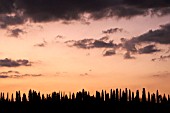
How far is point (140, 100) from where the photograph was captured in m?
62.4

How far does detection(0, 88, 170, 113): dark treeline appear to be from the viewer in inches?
2377

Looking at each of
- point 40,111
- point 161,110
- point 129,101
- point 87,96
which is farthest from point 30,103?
point 161,110

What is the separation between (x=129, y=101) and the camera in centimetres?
6125

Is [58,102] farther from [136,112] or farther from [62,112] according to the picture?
[136,112]

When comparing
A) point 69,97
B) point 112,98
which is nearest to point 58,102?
point 69,97

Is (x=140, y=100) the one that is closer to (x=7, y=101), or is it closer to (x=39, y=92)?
(x=39, y=92)

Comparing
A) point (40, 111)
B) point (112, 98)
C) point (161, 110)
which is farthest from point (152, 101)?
point (40, 111)

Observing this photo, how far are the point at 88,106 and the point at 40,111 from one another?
6918 mm

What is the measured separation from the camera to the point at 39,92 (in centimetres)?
6462

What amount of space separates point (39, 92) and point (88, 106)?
824cm

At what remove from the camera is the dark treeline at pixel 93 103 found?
6038 cm

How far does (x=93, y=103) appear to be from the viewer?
202 ft

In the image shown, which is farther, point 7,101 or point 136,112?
point 7,101

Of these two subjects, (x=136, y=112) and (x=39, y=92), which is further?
(x=39, y=92)
